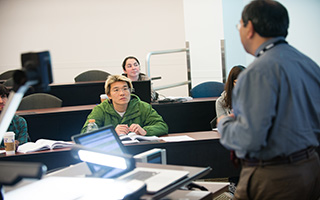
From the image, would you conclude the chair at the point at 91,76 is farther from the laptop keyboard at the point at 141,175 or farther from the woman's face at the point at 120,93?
the laptop keyboard at the point at 141,175

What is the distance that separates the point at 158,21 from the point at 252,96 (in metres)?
6.97

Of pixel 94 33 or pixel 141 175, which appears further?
pixel 94 33

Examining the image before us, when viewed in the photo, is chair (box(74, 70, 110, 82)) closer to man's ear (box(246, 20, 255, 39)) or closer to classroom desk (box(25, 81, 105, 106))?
classroom desk (box(25, 81, 105, 106))

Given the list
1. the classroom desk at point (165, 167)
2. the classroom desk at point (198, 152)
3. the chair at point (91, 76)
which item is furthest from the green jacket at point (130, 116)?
the chair at point (91, 76)

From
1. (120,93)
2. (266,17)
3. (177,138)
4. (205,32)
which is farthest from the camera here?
(205,32)

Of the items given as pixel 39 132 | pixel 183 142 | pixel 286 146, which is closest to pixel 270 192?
pixel 286 146

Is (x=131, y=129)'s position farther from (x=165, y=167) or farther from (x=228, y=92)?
(x=165, y=167)

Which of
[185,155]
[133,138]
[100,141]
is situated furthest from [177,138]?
[100,141]

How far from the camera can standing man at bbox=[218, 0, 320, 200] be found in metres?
1.40

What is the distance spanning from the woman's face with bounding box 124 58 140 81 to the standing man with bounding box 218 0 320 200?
3876mm

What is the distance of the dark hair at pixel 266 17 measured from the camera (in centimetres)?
148

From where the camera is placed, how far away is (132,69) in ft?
17.6

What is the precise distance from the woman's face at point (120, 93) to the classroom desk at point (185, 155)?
687 millimetres

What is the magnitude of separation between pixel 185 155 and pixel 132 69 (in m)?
2.71
